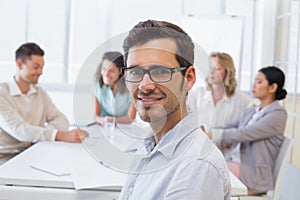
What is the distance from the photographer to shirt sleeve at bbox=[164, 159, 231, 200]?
0.79 meters

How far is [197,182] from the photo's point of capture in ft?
2.59

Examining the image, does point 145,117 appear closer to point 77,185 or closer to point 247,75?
point 77,185

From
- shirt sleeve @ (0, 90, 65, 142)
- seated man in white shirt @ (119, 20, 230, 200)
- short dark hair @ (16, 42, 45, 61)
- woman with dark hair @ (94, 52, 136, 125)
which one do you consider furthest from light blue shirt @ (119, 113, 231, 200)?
short dark hair @ (16, 42, 45, 61)

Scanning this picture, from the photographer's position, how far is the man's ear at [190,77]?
32.2 inches

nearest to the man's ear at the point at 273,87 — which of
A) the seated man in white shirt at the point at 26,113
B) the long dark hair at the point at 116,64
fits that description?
the seated man in white shirt at the point at 26,113

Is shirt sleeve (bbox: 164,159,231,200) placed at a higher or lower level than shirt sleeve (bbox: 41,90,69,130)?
higher

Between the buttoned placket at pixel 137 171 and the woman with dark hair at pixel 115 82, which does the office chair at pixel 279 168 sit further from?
the buttoned placket at pixel 137 171

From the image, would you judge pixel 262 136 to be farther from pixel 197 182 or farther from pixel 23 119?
pixel 197 182

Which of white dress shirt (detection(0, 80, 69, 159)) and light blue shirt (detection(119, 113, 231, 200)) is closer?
light blue shirt (detection(119, 113, 231, 200))

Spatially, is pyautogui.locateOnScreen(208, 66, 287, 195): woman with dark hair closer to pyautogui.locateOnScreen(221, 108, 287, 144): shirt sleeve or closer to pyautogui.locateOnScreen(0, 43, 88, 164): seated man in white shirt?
pyautogui.locateOnScreen(221, 108, 287, 144): shirt sleeve

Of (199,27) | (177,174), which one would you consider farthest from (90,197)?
(199,27)

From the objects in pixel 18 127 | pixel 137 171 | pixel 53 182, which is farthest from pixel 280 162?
pixel 137 171

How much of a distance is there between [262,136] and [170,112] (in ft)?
5.60

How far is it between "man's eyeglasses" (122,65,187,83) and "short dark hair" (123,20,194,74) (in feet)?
0.12
